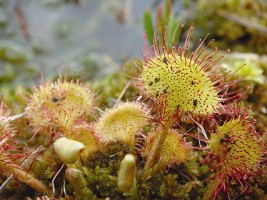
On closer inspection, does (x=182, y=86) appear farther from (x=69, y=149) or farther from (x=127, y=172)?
(x=69, y=149)

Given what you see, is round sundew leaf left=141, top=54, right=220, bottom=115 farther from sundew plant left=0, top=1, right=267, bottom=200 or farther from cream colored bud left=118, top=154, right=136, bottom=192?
cream colored bud left=118, top=154, right=136, bottom=192

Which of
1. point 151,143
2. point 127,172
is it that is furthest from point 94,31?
point 127,172

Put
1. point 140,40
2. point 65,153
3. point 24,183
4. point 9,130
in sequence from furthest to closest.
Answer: point 140,40
point 24,183
point 9,130
point 65,153

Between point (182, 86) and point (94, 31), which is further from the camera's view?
point (94, 31)

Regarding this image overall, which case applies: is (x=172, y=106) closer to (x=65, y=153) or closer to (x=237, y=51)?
(x=65, y=153)

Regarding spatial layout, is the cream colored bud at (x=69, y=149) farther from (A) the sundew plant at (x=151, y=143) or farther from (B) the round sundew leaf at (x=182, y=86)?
(B) the round sundew leaf at (x=182, y=86)

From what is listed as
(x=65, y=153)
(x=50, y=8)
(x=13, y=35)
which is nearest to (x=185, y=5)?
(x=50, y=8)

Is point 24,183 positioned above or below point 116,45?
below

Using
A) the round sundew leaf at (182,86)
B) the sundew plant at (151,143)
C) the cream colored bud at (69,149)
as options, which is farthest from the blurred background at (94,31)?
the cream colored bud at (69,149)
